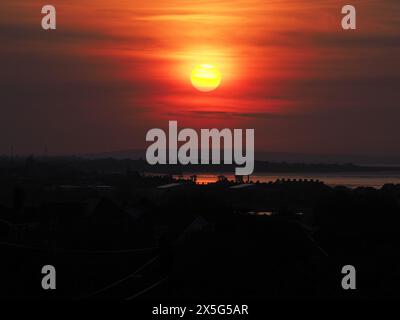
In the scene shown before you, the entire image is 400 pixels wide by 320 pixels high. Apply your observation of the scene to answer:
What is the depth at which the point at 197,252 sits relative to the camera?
45.0m

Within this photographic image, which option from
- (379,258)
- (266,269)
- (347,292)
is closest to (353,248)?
(379,258)

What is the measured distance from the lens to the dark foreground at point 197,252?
38469 millimetres

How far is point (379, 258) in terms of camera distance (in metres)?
46.5

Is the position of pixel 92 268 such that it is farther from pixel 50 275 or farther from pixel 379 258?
pixel 379 258

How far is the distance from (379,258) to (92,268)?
36.6 feet

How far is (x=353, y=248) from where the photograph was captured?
51.0 metres

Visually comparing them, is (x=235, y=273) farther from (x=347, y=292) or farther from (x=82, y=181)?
(x=82, y=181)

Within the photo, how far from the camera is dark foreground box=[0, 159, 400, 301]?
38.5 meters

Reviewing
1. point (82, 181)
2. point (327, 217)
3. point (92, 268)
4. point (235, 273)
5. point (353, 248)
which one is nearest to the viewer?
point (235, 273)

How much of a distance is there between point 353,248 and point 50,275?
16777 millimetres
